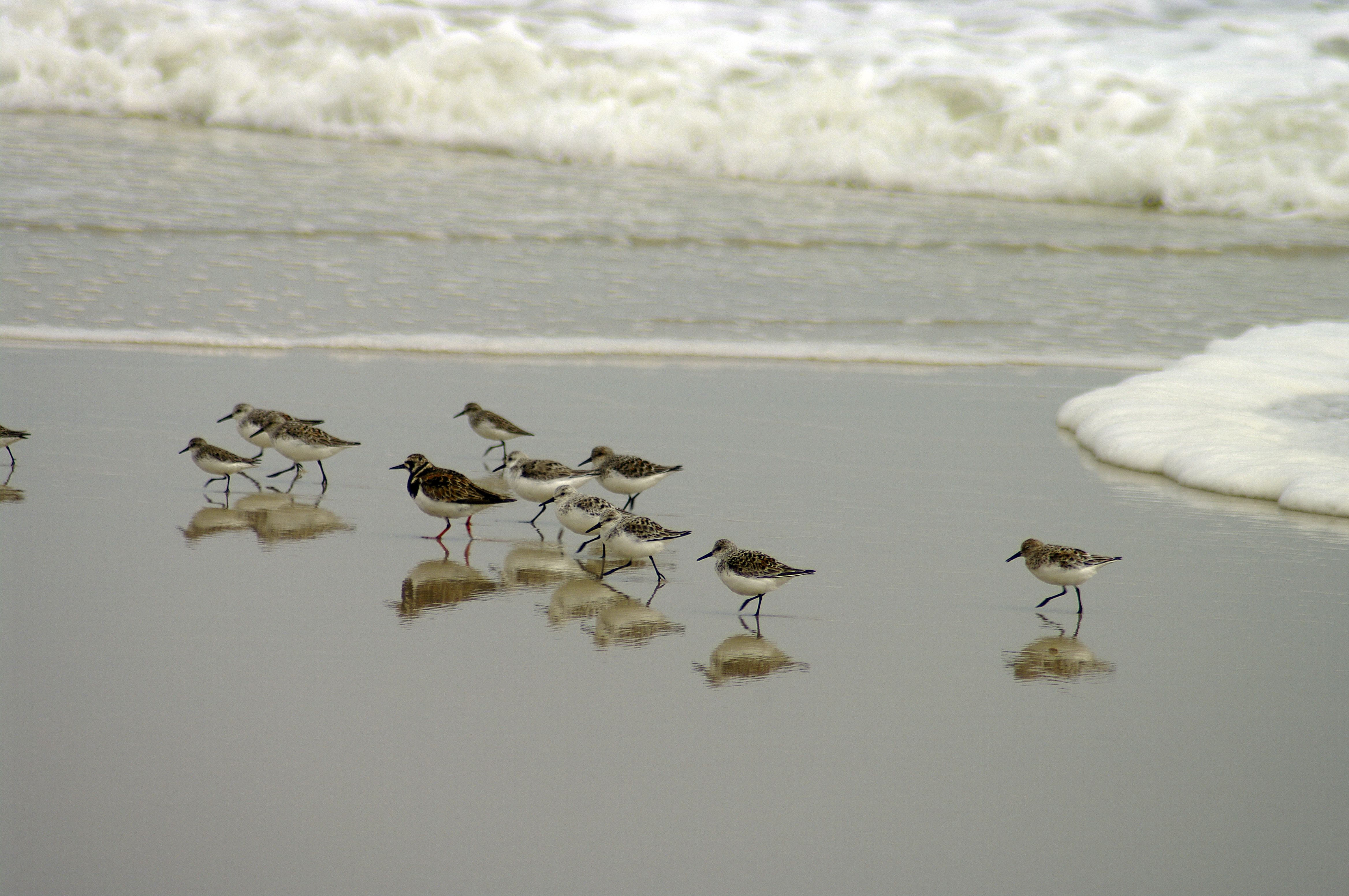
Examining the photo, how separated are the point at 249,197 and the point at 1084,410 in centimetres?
1025

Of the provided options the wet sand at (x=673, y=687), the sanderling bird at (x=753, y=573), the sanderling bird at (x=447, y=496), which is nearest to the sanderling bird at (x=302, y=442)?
the wet sand at (x=673, y=687)

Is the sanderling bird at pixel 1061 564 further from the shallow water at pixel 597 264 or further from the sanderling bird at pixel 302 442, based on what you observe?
the shallow water at pixel 597 264

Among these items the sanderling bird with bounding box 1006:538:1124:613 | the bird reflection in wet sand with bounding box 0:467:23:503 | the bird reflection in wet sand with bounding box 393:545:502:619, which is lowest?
the bird reflection in wet sand with bounding box 0:467:23:503

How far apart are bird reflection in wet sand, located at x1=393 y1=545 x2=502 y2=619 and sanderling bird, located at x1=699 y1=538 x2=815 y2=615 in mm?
886

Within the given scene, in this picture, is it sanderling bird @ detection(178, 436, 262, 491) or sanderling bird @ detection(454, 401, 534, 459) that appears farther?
sanderling bird @ detection(454, 401, 534, 459)

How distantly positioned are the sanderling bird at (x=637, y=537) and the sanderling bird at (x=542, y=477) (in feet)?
2.28

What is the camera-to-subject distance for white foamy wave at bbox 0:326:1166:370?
9680 millimetres

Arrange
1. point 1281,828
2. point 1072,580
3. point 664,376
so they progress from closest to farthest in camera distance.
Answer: point 1281,828, point 1072,580, point 664,376

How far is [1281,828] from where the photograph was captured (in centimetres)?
339

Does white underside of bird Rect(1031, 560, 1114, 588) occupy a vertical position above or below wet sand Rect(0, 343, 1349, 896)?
above

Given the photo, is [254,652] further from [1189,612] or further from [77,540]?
[1189,612]

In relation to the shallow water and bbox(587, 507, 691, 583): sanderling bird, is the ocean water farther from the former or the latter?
bbox(587, 507, 691, 583): sanderling bird

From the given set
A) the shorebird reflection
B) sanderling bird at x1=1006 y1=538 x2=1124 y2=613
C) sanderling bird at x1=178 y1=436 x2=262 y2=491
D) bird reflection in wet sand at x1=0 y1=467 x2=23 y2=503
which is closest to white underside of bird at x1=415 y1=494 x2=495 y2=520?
sanderling bird at x1=178 y1=436 x2=262 y2=491

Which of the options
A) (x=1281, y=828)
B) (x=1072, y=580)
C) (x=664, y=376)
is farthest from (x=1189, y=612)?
(x=664, y=376)
